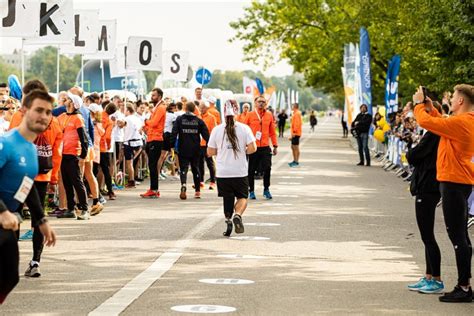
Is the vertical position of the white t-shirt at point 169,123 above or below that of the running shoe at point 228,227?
above

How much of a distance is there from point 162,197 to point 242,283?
36.5 ft

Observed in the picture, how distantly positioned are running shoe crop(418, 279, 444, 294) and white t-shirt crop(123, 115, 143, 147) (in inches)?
584

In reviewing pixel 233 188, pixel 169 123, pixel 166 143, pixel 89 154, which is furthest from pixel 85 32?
pixel 233 188

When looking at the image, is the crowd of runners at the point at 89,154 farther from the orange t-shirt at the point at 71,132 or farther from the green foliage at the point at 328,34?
the green foliage at the point at 328,34

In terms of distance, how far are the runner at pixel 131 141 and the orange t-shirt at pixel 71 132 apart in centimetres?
802

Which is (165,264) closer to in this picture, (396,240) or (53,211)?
(396,240)

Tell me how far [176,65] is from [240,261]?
25.5m

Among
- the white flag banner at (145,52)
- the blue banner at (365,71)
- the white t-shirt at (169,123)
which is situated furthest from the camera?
the blue banner at (365,71)

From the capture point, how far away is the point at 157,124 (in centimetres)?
2283

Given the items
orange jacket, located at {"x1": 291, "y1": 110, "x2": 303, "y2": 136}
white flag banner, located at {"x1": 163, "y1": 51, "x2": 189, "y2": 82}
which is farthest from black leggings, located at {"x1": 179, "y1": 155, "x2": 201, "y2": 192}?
white flag banner, located at {"x1": 163, "y1": 51, "x2": 189, "y2": 82}

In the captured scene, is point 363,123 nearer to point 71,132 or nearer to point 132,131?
point 132,131

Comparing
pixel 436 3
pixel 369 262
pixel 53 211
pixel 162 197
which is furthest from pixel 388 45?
pixel 369 262

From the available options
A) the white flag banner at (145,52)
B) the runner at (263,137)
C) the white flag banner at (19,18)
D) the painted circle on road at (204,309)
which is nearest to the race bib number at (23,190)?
the painted circle on road at (204,309)

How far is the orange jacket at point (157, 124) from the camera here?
74.4 ft
